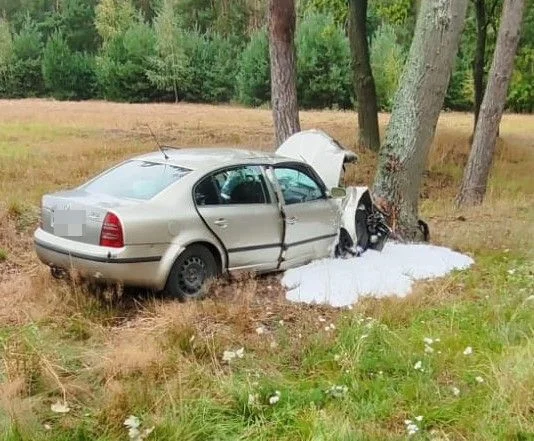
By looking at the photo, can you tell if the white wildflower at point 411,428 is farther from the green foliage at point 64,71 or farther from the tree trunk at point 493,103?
the green foliage at point 64,71

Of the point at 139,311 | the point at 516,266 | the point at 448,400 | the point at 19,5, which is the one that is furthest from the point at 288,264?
the point at 19,5

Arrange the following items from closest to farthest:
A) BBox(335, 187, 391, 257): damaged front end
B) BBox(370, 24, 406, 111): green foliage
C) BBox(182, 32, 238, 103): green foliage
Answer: BBox(335, 187, 391, 257): damaged front end
BBox(370, 24, 406, 111): green foliage
BBox(182, 32, 238, 103): green foliage

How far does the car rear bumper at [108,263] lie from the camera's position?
5.88m

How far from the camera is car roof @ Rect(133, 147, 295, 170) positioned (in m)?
6.84

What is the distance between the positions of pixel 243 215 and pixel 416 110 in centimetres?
334

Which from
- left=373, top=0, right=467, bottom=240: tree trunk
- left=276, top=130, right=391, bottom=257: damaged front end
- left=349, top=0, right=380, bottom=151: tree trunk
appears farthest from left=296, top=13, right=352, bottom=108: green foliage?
left=276, top=130, right=391, bottom=257: damaged front end

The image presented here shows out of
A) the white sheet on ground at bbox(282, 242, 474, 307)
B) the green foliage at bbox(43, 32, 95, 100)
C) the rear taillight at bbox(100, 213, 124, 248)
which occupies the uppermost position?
the rear taillight at bbox(100, 213, 124, 248)

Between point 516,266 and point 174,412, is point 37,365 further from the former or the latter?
point 516,266

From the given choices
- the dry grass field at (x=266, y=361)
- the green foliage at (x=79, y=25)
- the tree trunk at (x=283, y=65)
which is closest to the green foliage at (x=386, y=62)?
the green foliage at (x=79, y=25)

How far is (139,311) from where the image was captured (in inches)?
239

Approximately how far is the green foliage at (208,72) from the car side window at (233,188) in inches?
1712

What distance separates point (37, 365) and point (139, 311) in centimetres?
167

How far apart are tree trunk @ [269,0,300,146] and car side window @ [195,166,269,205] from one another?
19.4ft

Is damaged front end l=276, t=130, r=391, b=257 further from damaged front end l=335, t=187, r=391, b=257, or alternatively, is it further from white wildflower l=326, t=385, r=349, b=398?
white wildflower l=326, t=385, r=349, b=398
